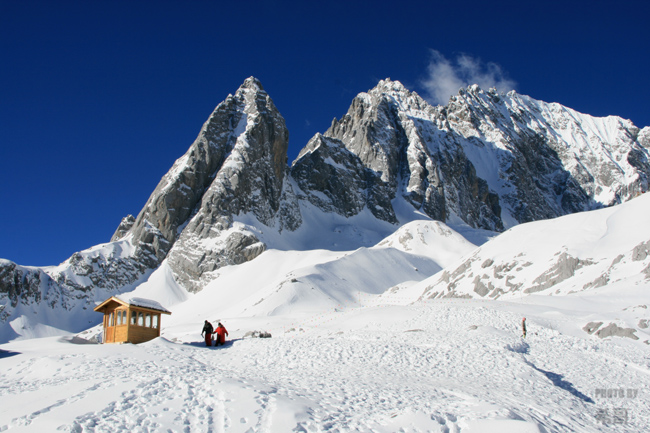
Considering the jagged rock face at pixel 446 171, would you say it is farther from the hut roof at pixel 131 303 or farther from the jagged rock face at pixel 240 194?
the hut roof at pixel 131 303

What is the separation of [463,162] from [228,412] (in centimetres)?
17288

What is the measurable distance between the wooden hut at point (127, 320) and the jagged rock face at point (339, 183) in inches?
4087

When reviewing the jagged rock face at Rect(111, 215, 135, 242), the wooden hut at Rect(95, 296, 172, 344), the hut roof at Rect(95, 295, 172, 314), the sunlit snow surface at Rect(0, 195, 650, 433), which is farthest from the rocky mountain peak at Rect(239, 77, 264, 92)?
the wooden hut at Rect(95, 296, 172, 344)

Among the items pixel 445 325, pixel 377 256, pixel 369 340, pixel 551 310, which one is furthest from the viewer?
pixel 377 256

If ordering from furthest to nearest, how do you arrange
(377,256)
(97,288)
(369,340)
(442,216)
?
(442,216) → (97,288) → (377,256) → (369,340)

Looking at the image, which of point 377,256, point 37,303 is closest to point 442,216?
point 377,256

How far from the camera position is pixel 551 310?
25.4 metres

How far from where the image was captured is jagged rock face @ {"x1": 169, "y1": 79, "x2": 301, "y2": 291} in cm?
9031

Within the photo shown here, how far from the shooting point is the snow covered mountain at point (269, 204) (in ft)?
270

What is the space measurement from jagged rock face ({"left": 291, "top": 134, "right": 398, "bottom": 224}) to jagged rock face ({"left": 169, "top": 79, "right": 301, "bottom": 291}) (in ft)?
30.9

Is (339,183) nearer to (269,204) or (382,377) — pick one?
(269,204)

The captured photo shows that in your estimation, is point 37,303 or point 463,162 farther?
point 463,162

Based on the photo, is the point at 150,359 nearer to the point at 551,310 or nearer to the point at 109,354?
the point at 109,354

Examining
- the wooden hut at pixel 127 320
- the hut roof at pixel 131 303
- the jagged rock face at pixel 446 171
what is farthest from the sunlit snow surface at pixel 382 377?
the jagged rock face at pixel 446 171
